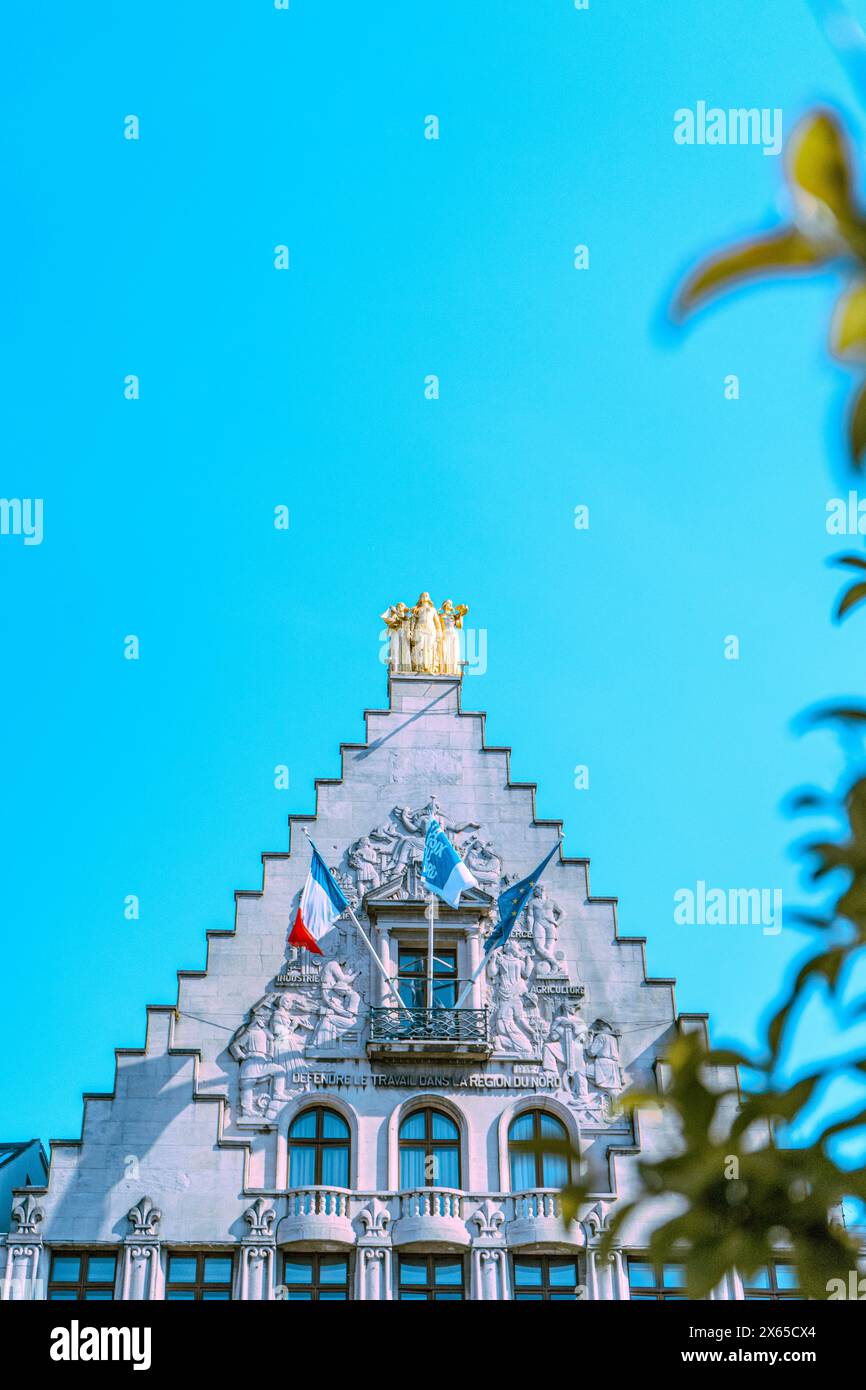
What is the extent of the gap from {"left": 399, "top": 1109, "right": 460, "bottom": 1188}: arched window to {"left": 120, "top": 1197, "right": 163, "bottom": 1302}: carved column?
4.04 m

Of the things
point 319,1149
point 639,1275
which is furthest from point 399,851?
point 639,1275

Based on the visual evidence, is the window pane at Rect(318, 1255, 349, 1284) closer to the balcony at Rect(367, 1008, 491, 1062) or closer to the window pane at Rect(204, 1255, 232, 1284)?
the window pane at Rect(204, 1255, 232, 1284)

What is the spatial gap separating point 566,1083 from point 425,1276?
400cm

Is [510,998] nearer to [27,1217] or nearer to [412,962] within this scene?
[412,962]

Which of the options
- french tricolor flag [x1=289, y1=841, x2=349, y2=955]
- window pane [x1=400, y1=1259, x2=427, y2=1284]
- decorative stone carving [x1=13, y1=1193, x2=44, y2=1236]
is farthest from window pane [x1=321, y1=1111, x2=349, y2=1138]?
decorative stone carving [x1=13, y1=1193, x2=44, y2=1236]

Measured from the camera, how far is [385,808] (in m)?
30.1

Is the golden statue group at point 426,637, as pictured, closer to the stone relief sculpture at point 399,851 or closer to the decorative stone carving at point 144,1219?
the stone relief sculpture at point 399,851

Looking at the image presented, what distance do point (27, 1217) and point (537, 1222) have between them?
8.05 metres

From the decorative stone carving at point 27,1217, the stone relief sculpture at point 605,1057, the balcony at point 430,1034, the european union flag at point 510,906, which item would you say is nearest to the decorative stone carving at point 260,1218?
the balcony at point 430,1034

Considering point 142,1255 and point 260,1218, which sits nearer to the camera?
point 142,1255

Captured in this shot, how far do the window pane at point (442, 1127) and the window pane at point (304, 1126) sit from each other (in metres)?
2.00

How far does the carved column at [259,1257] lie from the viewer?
2545 centimetres

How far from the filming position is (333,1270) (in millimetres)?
25766
